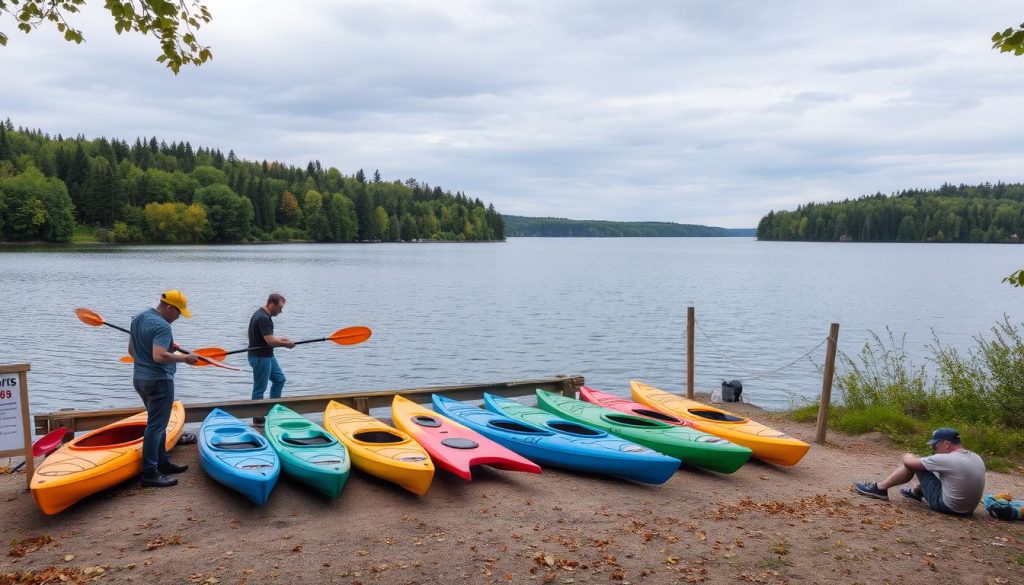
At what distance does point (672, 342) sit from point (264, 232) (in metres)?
98.9

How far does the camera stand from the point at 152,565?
5223 millimetres

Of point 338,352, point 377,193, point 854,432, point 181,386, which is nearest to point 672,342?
point 338,352

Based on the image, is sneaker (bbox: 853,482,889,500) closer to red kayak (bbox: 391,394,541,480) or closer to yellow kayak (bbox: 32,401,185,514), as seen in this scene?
red kayak (bbox: 391,394,541,480)

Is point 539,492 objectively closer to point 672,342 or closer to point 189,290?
point 672,342

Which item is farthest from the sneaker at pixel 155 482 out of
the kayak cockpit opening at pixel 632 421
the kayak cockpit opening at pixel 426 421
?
the kayak cockpit opening at pixel 632 421

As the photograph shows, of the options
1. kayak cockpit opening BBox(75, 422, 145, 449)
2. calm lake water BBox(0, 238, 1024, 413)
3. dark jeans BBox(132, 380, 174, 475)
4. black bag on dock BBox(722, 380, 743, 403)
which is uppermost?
dark jeans BBox(132, 380, 174, 475)

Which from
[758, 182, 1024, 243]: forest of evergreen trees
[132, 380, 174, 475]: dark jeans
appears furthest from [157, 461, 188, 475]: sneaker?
[758, 182, 1024, 243]: forest of evergreen trees

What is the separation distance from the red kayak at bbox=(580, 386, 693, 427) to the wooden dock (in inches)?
26.0

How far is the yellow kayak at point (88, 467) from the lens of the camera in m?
6.15

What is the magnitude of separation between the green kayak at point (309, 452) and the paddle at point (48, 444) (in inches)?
95.1

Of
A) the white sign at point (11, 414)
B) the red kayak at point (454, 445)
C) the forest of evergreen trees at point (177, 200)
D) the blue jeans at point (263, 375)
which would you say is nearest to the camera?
the white sign at point (11, 414)

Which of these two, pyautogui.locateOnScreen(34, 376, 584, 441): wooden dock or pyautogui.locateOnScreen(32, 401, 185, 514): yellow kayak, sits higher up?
pyautogui.locateOnScreen(32, 401, 185, 514): yellow kayak

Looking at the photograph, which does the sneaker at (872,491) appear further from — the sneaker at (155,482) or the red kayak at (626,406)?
the sneaker at (155,482)

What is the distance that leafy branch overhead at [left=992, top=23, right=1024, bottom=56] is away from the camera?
4.90 meters
